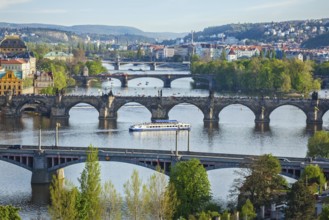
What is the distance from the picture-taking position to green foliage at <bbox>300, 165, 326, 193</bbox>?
2638cm

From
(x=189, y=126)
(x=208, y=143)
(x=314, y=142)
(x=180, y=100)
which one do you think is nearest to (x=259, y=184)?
(x=314, y=142)

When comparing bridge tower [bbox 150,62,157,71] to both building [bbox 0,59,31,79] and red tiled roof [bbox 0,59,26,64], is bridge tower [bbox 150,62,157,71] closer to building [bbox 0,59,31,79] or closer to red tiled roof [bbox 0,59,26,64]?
building [bbox 0,59,31,79]

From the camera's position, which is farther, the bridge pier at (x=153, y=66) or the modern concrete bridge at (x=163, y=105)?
the bridge pier at (x=153, y=66)

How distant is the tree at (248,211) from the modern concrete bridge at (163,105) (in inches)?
1033

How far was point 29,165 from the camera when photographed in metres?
31.9

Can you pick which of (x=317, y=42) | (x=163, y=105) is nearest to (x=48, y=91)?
(x=163, y=105)

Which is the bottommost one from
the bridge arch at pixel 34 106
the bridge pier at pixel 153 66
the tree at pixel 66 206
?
the bridge pier at pixel 153 66

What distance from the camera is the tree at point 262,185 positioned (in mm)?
25266

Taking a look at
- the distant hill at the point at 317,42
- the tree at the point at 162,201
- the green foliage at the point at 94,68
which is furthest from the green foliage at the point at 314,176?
the distant hill at the point at 317,42

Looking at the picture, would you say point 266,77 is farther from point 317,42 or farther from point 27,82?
point 317,42

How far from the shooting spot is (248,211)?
76.8 feet

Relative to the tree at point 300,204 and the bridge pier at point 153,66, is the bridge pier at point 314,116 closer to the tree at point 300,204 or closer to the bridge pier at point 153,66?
the tree at point 300,204

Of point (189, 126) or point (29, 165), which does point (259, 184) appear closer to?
point (29, 165)

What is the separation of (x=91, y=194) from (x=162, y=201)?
1.87m
